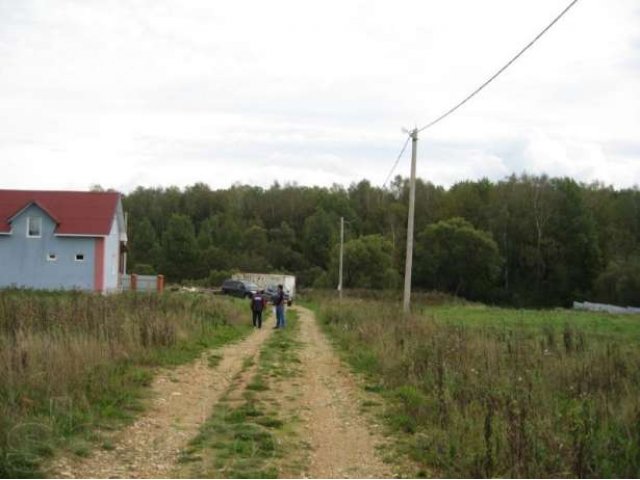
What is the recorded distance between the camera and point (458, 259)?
76125 millimetres

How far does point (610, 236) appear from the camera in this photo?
262 feet

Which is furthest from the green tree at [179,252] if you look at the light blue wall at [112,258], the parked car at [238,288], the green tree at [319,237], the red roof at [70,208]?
the red roof at [70,208]

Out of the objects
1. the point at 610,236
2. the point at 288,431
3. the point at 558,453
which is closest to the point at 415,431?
the point at 288,431

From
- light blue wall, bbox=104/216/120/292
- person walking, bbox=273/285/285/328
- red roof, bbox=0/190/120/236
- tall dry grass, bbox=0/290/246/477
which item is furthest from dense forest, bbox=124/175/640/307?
tall dry grass, bbox=0/290/246/477

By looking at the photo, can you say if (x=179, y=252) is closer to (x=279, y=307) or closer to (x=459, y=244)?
(x=459, y=244)

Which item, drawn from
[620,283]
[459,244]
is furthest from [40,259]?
[620,283]

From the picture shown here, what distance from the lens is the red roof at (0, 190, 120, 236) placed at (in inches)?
1534

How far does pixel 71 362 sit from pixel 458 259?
225ft

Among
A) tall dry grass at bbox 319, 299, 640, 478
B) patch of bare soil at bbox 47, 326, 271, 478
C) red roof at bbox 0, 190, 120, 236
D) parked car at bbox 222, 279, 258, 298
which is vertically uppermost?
red roof at bbox 0, 190, 120, 236

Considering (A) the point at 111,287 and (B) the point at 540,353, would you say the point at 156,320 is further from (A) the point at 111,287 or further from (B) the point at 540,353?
(A) the point at 111,287

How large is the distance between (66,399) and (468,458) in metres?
4.69

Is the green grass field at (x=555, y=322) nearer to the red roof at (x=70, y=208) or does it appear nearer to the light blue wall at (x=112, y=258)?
the light blue wall at (x=112, y=258)

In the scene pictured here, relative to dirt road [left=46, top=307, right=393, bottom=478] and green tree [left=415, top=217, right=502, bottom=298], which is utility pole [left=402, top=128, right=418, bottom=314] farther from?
green tree [left=415, top=217, right=502, bottom=298]

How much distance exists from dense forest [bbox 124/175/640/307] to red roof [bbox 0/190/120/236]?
1233 inches
